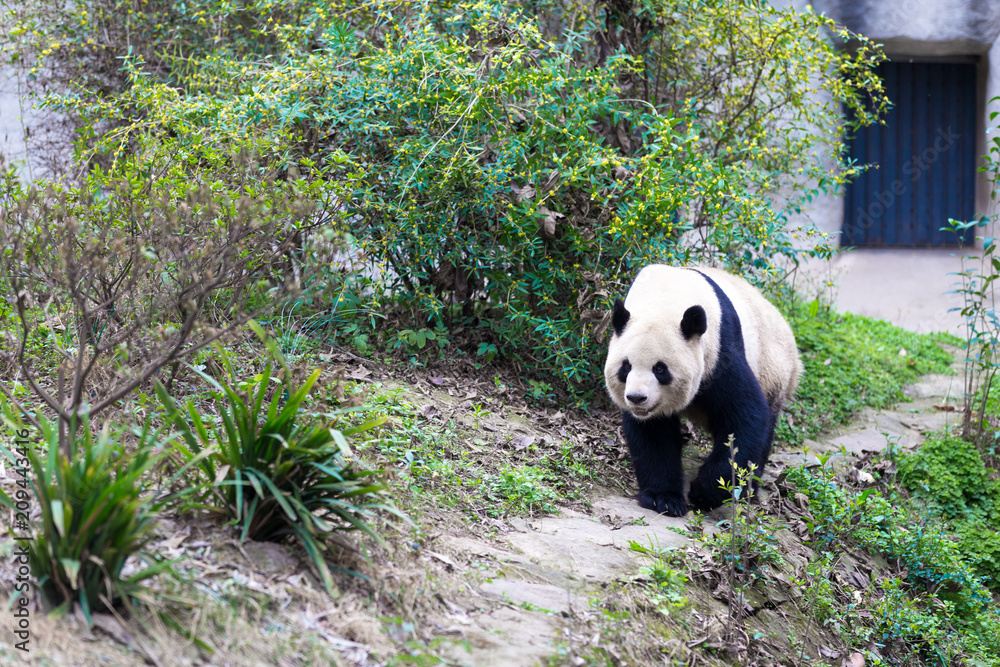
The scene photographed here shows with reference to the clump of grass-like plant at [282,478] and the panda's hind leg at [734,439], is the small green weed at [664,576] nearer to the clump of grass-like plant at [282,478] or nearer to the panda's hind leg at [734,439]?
the panda's hind leg at [734,439]

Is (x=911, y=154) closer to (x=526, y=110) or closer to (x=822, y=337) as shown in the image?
(x=822, y=337)

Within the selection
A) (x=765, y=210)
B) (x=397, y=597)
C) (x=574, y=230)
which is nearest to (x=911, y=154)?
(x=765, y=210)

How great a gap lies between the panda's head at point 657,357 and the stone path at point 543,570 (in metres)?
0.61

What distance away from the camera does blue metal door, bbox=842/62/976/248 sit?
1072 centimetres

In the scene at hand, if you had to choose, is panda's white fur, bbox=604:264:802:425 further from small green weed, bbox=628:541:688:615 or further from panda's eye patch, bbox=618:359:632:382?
small green weed, bbox=628:541:688:615

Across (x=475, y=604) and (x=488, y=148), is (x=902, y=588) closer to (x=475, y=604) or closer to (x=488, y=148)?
(x=475, y=604)

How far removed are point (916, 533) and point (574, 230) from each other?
2.76m

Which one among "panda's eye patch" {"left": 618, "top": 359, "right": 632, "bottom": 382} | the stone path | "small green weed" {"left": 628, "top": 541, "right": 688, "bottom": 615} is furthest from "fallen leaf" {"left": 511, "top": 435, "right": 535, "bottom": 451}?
"small green weed" {"left": 628, "top": 541, "right": 688, "bottom": 615}

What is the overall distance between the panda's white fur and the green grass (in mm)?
1241

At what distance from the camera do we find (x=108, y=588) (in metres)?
2.47

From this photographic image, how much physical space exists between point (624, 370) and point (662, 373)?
0.68 feet

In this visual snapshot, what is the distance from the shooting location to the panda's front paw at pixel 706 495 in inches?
186

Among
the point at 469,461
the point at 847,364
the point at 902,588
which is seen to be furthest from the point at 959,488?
the point at 469,461

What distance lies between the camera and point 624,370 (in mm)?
4492
